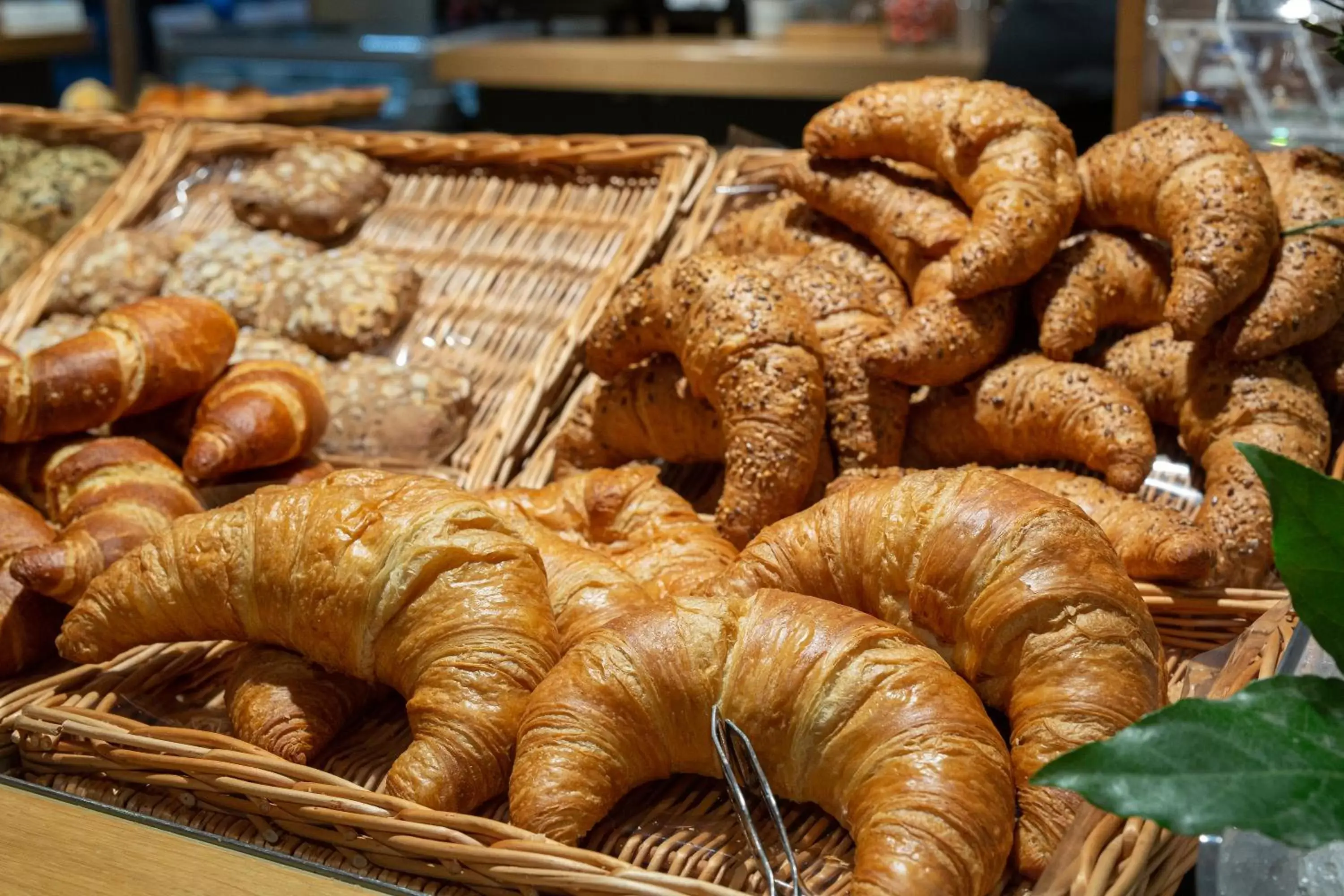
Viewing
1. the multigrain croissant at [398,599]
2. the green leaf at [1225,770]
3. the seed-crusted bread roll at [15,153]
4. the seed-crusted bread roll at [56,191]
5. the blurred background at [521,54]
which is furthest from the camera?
the blurred background at [521,54]

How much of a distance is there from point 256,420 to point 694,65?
130 inches

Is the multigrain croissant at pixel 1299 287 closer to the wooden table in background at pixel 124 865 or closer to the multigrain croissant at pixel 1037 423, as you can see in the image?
the multigrain croissant at pixel 1037 423

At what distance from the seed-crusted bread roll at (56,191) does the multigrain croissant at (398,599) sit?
1675 millimetres

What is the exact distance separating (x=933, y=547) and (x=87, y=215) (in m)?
2.16

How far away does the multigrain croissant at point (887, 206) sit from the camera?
168 cm

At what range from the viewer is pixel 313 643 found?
4.01ft

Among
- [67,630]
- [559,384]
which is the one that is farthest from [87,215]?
[67,630]

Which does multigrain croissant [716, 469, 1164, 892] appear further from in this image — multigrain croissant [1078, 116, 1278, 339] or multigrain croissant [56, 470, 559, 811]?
multigrain croissant [1078, 116, 1278, 339]

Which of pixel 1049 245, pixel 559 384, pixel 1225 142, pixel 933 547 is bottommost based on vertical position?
pixel 559 384

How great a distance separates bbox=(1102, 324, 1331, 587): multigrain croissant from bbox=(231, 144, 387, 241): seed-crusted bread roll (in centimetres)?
150

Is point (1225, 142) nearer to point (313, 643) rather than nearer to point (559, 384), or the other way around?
point (559, 384)

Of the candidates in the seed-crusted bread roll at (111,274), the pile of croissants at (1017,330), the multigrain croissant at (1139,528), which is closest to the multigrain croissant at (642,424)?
the pile of croissants at (1017,330)

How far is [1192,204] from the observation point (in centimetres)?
150

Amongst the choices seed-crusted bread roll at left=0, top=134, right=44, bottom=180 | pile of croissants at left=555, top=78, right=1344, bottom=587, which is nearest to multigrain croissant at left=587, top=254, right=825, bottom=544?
pile of croissants at left=555, top=78, right=1344, bottom=587
